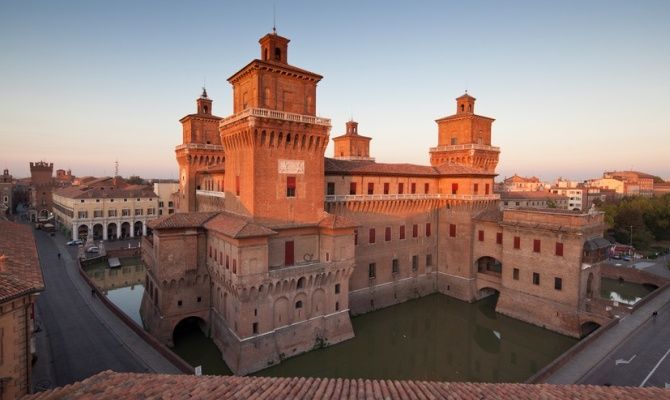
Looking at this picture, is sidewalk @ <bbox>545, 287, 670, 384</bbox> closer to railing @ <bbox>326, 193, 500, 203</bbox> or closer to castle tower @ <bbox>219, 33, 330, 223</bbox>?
railing @ <bbox>326, 193, 500, 203</bbox>

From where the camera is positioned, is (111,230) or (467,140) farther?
(111,230)

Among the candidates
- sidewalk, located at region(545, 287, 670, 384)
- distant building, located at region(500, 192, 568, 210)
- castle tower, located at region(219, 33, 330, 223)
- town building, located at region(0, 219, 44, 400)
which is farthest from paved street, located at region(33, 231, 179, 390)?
distant building, located at region(500, 192, 568, 210)

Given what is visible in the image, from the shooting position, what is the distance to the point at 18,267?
15.2 m

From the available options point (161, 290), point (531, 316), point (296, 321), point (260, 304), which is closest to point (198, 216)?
point (161, 290)

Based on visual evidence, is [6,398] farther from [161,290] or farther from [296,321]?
[296,321]

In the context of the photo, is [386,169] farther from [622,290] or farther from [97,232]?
[97,232]

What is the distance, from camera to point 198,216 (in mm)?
28641

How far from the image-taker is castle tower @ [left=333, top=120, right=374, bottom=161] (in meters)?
53.7

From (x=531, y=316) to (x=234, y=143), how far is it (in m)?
29.4

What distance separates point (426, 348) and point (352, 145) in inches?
1268

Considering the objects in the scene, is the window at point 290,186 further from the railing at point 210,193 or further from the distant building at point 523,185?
the distant building at point 523,185

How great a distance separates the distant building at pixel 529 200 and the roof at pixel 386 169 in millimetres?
31609

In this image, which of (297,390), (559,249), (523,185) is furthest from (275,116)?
(523,185)

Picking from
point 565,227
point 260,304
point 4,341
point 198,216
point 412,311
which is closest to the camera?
point 4,341
